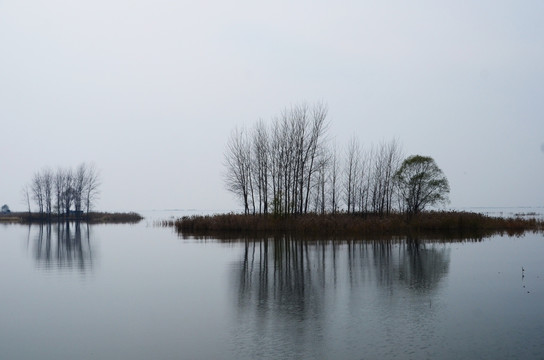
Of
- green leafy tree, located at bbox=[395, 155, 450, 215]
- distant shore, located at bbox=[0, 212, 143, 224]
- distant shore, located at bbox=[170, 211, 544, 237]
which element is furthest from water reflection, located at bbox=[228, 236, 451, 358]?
distant shore, located at bbox=[0, 212, 143, 224]

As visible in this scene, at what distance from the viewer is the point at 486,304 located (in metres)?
11.3

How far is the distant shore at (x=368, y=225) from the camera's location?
114ft

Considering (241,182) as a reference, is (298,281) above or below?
below

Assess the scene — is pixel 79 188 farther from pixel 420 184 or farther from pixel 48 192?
pixel 420 184

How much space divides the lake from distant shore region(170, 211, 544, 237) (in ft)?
43.2

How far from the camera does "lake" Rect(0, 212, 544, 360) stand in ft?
26.8

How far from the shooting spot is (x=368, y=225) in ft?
114

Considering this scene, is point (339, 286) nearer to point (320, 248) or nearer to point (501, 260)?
point (501, 260)

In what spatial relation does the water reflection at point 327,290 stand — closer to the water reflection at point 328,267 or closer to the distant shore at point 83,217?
the water reflection at point 328,267

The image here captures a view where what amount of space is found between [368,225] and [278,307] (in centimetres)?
2469

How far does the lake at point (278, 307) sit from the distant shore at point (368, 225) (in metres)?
13.2

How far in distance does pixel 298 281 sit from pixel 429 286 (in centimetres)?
366

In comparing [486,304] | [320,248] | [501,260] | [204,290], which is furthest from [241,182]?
[486,304]

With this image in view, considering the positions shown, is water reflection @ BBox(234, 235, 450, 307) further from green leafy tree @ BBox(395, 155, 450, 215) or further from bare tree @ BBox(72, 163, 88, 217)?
bare tree @ BBox(72, 163, 88, 217)
